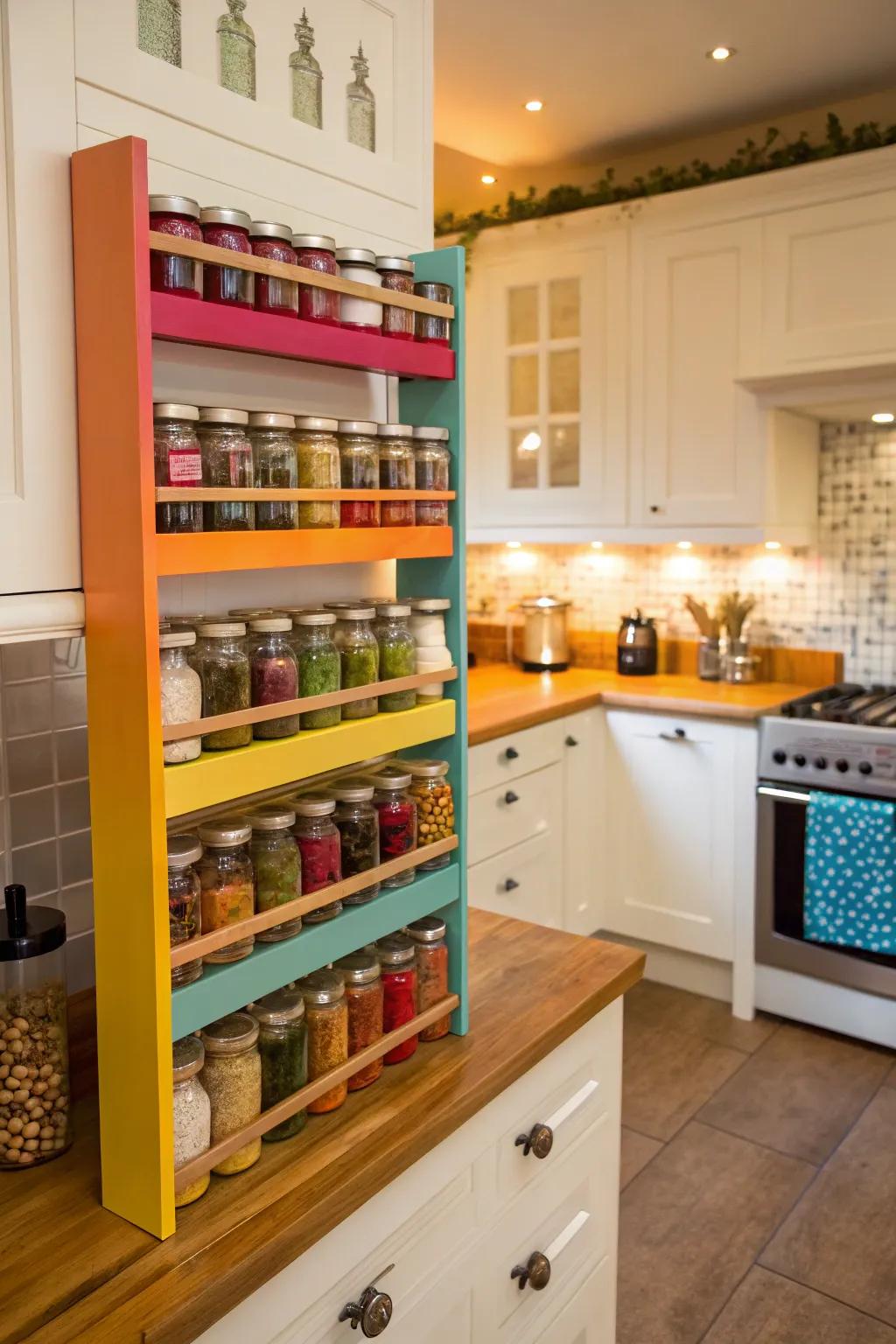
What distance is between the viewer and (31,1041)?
45.1 inches

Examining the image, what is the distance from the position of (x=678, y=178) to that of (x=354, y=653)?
2.81m

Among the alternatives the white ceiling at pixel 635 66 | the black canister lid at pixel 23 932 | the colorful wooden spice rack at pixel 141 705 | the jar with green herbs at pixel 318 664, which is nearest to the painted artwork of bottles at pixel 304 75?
the colorful wooden spice rack at pixel 141 705

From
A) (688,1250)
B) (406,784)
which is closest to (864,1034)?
(688,1250)

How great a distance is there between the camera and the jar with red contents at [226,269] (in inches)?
43.1

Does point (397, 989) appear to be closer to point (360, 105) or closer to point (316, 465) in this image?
point (316, 465)

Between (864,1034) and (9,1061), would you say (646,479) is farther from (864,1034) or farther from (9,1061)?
(9,1061)

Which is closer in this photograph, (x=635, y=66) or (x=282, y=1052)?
(x=282, y=1052)

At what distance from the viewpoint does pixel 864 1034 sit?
311 centimetres

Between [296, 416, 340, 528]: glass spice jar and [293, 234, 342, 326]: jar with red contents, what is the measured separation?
4.3 inches

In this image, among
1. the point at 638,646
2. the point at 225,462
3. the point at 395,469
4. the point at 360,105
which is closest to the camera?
the point at 225,462

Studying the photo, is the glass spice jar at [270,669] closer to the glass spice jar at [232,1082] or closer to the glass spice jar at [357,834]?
the glass spice jar at [357,834]

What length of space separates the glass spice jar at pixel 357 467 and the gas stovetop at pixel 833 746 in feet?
6.90

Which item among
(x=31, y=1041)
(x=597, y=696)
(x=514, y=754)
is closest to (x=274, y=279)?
(x=31, y=1041)

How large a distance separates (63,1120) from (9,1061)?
0.10m
